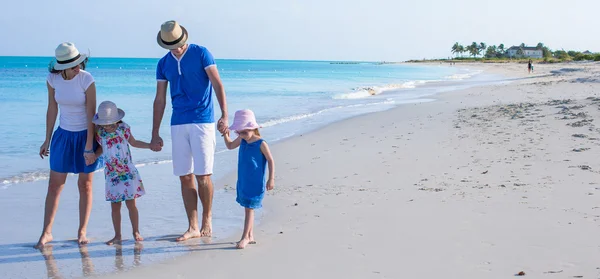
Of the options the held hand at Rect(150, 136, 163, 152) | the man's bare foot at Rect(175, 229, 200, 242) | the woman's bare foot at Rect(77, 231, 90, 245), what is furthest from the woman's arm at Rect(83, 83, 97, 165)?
the man's bare foot at Rect(175, 229, 200, 242)

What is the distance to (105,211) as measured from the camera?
5945 mm

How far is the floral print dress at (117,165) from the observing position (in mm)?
4711

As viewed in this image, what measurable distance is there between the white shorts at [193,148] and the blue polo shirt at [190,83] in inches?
2.6

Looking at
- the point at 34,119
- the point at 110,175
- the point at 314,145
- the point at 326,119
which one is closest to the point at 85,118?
the point at 110,175

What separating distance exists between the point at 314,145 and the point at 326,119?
5503 millimetres

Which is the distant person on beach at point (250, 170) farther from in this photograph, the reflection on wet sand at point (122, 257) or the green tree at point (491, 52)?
the green tree at point (491, 52)

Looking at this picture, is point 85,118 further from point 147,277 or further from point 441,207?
point 441,207

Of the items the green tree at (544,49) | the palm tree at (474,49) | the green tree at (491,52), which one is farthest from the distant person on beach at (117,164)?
the palm tree at (474,49)

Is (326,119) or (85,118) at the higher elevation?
(85,118)

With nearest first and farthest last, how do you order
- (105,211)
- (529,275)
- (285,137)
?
1. (529,275)
2. (105,211)
3. (285,137)

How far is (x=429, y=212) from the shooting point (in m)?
5.40

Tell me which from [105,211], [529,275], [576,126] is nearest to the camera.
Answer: [529,275]

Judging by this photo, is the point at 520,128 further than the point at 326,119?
No

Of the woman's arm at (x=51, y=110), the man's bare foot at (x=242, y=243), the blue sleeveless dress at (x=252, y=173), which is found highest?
the woman's arm at (x=51, y=110)
